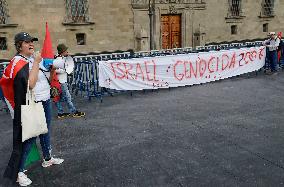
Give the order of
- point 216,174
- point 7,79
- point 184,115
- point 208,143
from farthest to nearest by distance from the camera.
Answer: point 184,115, point 208,143, point 216,174, point 7,79

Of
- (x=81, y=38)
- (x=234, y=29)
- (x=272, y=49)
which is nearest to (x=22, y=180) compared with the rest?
(x=272, y=49)

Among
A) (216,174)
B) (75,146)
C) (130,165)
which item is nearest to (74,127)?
(75,146)

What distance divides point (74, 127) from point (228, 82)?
6010 mm

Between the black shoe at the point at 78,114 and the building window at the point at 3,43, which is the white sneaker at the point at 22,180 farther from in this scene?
the building window at the point at 3,43

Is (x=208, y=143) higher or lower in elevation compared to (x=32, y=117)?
lower

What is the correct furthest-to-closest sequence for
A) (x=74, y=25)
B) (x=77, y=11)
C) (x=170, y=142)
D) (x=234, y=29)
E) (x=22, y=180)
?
(x=234, y=29) → (x=77, y=11) → (x=74, y=25) → (x=170, y=142) → (x=22, y=180)

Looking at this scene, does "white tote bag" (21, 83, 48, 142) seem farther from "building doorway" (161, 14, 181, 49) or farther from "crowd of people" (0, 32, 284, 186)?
"building doorway" (161, 14, 181, 49)

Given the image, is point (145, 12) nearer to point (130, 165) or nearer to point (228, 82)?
point (228, 82)

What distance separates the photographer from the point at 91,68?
8.37 metres

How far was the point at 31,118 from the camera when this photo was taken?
358cm

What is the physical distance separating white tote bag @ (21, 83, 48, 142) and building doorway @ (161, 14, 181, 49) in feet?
52.8

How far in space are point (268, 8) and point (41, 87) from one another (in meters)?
23.1

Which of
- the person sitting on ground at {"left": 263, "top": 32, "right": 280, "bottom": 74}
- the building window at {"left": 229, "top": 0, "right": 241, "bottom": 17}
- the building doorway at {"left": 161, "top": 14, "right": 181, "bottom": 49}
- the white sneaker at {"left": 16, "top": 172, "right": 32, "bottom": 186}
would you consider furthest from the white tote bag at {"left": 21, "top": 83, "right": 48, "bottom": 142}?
the building window at {"left": 229, "top": 0, "right": 241, "bottom": 17}

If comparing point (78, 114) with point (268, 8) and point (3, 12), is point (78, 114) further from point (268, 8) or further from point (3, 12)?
point (268, 8)
